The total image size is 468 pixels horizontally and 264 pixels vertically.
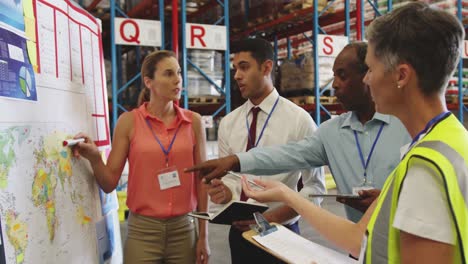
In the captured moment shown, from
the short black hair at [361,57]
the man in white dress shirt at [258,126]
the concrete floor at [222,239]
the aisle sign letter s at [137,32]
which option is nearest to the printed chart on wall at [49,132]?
the man in white dress shirt at [258,126]

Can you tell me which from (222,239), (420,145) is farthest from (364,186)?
(222,239)

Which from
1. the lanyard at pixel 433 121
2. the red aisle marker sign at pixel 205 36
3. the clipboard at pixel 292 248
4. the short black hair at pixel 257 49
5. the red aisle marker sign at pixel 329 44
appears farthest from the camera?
the red aisle marker sign at pixel 329 44

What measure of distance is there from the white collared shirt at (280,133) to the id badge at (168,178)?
0.30 meters

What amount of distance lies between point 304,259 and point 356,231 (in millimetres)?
198

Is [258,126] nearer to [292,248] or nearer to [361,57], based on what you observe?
[361,57]

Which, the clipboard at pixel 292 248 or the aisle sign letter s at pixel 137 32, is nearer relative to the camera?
the clipboard at pixel 292 248

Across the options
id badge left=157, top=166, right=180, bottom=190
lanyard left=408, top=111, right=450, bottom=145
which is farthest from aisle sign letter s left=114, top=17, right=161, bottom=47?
lanyard left=408, top=111, right=450, bottom=145

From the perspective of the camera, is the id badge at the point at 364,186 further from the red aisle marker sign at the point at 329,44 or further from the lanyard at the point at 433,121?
the red aisle marker sign at the point at 329,44

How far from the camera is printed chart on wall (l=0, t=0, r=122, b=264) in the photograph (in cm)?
126

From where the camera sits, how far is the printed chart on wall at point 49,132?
126cm

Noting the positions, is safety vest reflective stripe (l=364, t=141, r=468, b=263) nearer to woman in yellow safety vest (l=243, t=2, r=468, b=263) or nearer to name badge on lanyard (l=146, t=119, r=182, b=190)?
woman in yellow safety vest (l=243, t=2, r=468, b=263)

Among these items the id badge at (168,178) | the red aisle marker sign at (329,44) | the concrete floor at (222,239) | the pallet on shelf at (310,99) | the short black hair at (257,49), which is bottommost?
the concrete floor at (222,239)

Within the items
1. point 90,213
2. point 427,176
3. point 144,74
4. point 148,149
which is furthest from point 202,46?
point 427,176

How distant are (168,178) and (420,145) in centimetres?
153
